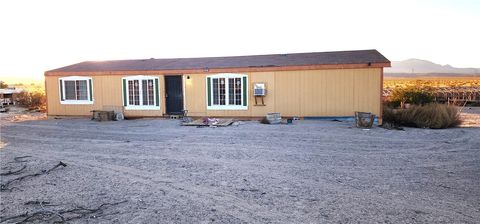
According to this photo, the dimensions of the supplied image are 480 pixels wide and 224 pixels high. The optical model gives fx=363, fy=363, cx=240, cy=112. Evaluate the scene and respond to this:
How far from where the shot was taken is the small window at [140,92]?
575 inches

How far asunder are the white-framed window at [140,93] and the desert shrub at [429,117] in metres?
8.98

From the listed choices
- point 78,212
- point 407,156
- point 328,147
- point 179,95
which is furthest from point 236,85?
point 78,212

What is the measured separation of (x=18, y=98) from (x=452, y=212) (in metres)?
24.8

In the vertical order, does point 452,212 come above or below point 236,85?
below

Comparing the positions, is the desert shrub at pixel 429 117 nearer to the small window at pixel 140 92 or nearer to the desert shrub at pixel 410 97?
the desert shrub at pixel 410 97

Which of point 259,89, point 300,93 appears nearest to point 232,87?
point 259,89

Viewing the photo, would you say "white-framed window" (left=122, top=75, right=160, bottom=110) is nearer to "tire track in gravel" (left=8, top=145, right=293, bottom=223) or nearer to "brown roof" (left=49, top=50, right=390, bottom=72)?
"brown roof" (left=49, top=50, right=390, bottom=72)

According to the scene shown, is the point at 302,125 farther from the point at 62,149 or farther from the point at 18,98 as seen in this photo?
the point at 18,98

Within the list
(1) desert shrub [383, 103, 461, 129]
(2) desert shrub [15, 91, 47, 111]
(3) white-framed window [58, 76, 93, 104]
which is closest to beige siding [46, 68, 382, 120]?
(3) white-framed window [58, 76, 93, 104]

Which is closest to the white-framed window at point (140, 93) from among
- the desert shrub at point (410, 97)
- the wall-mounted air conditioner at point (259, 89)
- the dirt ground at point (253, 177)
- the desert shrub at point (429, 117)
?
the wall-mounted air conditioner at point (259, 89)

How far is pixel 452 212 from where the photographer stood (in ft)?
13.4

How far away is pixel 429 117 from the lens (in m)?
11.6

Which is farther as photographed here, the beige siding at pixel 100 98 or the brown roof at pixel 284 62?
the beige siding at pixel 100 98

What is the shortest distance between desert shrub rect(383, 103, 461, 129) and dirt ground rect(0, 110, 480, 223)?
1.42 m
